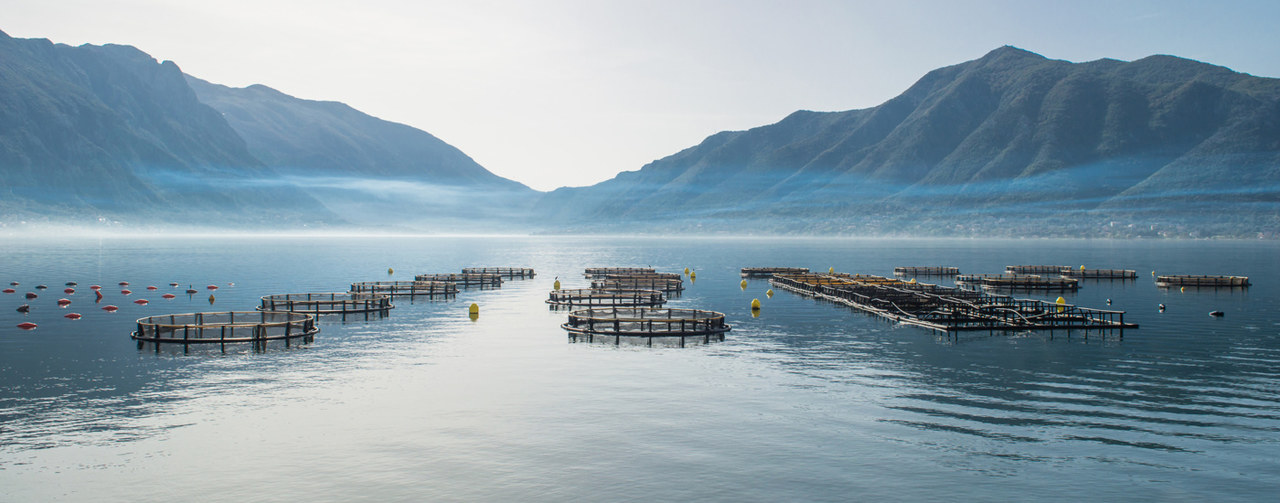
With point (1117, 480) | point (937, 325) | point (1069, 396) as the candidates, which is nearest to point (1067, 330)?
point (937, 325)

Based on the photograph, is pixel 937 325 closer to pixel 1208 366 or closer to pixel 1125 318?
pixel 1208 366

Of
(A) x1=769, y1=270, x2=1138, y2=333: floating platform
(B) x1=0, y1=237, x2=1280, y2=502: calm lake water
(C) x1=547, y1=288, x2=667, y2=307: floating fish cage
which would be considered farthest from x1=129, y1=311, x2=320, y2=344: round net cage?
(A) x1=769, y1=270, x2=1138, y2=333: floating platform

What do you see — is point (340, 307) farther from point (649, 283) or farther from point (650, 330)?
point (649, 283)

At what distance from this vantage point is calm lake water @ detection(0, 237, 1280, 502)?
30.2 m

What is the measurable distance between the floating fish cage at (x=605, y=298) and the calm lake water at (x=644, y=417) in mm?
21598

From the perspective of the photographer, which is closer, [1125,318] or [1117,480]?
[1117,480]

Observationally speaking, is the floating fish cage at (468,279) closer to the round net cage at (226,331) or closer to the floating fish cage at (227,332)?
the round net cage at (226,331)

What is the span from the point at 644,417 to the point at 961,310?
45177 mm

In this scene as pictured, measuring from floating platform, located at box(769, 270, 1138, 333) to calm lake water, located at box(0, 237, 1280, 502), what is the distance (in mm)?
2199

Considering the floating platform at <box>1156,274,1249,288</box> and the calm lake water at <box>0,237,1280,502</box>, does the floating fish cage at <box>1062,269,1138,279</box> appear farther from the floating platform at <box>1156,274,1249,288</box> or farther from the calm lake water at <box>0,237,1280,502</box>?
the calm lake water at <box>0,237,1280,502</box>

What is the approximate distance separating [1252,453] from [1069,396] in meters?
10.6

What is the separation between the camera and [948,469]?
104 feet

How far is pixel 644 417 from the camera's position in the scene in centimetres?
3934

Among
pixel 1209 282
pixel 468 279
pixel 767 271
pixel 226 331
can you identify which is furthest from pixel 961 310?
pixel 767 271
